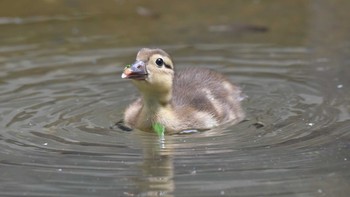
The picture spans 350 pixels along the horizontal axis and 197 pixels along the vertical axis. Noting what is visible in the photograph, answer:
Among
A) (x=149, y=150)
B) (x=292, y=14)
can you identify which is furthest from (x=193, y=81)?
(x=292, y=14)

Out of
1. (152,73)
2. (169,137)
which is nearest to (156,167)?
(169,137)

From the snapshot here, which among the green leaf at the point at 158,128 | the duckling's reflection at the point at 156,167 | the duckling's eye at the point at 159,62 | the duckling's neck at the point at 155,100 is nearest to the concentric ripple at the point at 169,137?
the duckling's reflection at the point at 156,167

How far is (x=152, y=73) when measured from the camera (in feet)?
25.2

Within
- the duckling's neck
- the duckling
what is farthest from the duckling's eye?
the duckling's neck

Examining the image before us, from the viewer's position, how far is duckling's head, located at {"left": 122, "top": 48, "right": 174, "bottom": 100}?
7586mm

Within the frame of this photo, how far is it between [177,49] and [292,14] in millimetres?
1928

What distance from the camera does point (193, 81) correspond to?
871cm

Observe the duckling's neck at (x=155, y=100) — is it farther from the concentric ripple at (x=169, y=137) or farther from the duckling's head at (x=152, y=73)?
the concentric ripple at (x=169, y=137)

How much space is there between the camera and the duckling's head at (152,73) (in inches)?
299

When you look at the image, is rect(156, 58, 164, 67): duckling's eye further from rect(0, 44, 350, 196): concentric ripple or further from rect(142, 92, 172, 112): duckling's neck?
rect(0, 44, 350, 196): concentric ripple

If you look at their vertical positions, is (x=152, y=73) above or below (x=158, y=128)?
above

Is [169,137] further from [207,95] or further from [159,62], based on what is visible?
[207,95]

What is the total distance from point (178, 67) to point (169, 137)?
2.36 meters

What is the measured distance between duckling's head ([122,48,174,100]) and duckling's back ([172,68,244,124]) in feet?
1.06
